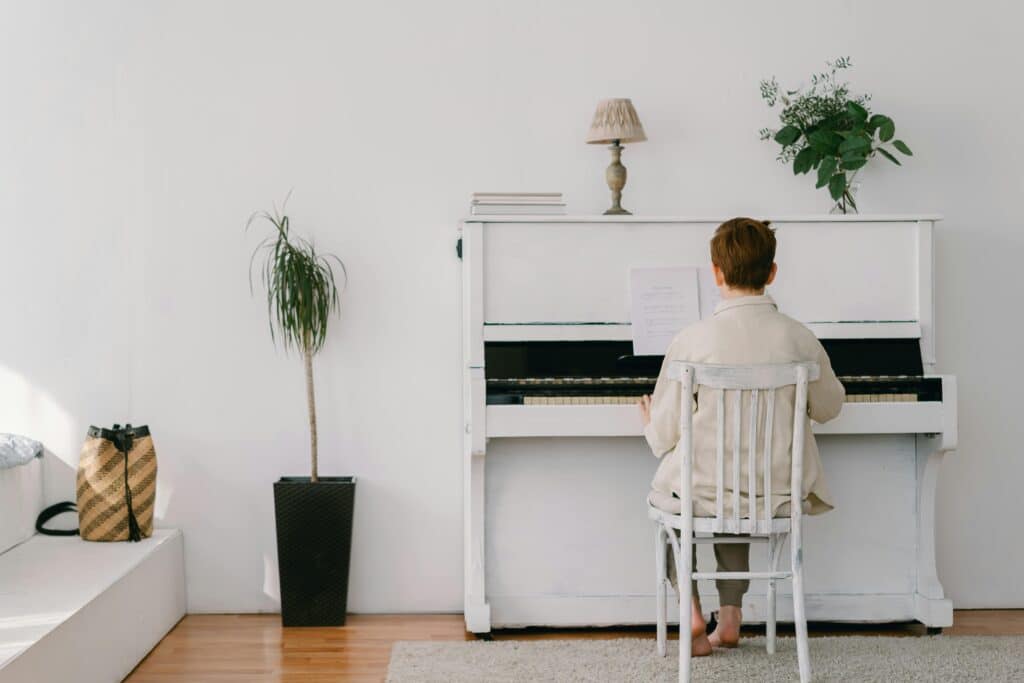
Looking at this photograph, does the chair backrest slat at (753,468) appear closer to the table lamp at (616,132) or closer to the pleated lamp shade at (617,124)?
the table lamp at (616,132)

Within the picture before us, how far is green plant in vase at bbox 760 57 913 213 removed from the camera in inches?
145

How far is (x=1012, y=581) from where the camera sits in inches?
159

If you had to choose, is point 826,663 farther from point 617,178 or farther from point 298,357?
point 298,357

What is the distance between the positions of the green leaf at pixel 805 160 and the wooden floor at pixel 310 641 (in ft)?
5.23

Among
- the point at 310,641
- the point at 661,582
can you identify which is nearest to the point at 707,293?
the point at 661,582

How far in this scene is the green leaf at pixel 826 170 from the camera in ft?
12.1

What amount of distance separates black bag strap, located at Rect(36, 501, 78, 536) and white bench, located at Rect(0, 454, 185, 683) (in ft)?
0.10

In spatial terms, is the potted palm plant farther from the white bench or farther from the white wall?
the white bench

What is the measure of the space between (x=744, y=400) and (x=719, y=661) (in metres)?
0.91

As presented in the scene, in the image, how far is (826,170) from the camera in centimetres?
370

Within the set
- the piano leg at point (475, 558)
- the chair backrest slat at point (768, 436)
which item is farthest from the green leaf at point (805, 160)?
the piano leg at point (475, 558)

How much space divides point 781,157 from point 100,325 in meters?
2.56

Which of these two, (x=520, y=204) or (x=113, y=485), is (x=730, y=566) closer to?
(x=520, y=204)

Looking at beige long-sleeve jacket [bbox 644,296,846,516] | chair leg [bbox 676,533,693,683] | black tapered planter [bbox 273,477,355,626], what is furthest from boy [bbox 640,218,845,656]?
black tapered planter [bbox 273,477,355,626]
